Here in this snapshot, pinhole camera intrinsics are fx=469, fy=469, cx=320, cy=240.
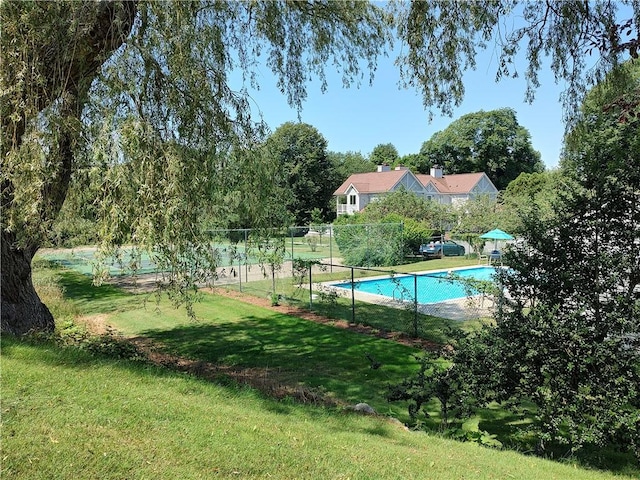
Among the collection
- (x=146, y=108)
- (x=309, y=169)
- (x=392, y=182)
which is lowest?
(x=146, y=108)

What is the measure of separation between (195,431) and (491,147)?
235ft

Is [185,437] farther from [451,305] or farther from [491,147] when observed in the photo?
[491,147]

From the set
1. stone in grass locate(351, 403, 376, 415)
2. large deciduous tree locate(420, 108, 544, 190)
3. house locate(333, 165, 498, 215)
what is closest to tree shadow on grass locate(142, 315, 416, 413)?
stone in grass locate(351, 403, 376, 415)

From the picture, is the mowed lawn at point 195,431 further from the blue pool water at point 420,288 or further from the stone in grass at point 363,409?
the blue pool water at point 420,288

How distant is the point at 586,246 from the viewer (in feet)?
17.6

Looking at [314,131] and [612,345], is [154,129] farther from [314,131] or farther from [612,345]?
[314,131]

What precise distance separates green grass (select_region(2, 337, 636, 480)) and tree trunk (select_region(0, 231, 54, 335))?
6.43ft

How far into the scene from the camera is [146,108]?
5.12 m

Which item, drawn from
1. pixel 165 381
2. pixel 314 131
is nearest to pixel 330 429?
pixel 165 381

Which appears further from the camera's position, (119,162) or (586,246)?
(586,246)

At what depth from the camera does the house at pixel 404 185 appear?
50312mm

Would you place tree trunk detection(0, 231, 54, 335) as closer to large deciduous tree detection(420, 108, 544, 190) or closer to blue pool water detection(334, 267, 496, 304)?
blue pool water detection(334, 267, 496, 304)

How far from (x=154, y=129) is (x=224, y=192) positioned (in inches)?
47.4

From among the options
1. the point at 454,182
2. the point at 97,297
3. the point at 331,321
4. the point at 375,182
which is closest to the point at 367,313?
the point at 331,321
